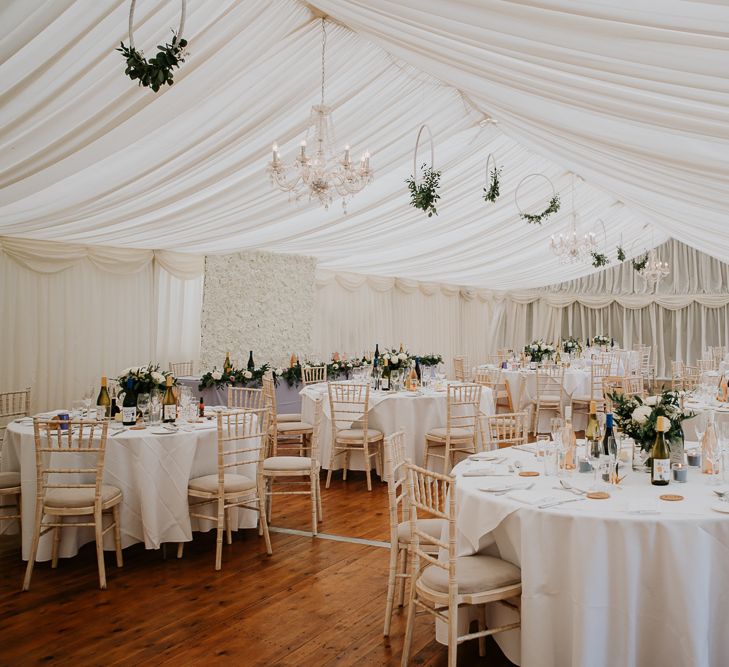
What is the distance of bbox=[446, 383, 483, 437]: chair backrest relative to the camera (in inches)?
260

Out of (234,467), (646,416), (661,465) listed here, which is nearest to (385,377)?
(234,467)

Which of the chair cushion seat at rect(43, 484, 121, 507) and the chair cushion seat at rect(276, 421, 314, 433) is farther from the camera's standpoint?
the chair cushion seat at rect(276, 421, 314, 433)

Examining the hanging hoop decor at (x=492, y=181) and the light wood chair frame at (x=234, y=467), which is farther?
the hanging hoop decor at (x=492, y=181)

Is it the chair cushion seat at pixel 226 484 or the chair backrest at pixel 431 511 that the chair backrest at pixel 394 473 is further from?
the chair cushion seat at pixel 226 484

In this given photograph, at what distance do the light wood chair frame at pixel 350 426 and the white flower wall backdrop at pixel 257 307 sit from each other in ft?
12.4

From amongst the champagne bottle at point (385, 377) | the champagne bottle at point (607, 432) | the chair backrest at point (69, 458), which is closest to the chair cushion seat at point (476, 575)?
the champagne bottle at point (607, 432)

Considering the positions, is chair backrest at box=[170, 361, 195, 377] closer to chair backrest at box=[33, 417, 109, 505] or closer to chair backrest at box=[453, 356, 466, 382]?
chair backrest at box=[453, 356, 466, 382]

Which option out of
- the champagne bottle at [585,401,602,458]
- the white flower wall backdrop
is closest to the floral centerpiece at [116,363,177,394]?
the champagne bottle at [585,401,602,458]

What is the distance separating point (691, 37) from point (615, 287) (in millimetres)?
16066

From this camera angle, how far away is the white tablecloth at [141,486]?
4.59 m

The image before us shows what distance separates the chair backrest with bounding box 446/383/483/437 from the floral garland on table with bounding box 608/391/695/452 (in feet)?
9.35

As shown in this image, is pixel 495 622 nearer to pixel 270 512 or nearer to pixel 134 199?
pixel 270 512

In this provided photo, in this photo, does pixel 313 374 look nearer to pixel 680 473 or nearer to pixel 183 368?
pixel 183 368

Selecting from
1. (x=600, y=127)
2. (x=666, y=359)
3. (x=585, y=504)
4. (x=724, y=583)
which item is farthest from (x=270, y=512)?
(x=666, y=359)
